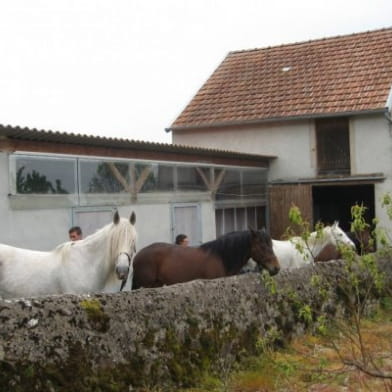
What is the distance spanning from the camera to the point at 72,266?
7.30 meters

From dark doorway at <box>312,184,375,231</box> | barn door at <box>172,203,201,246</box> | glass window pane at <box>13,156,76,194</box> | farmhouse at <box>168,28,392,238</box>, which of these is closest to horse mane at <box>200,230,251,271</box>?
glass window pane at <box>13,156,76,194</box>

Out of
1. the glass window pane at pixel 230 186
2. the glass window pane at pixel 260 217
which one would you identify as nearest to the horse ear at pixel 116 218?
the glass window pane at pixel 230 186

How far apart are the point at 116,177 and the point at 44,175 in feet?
6.25

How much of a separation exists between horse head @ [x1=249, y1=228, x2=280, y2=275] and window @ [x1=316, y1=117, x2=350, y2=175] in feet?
30.5

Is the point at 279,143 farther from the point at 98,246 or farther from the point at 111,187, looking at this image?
the point at 98,246

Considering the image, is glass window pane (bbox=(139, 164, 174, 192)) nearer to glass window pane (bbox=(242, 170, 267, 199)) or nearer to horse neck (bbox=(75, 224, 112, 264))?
glass window pane (bbox=(242, 170, 267, 199))

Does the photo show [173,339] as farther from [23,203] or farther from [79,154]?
[79,154]

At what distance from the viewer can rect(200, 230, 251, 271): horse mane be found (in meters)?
8.55

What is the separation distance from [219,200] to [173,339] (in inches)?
371

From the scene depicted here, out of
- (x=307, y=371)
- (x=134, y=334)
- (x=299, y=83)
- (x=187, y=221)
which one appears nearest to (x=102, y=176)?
(x=187, y=221)

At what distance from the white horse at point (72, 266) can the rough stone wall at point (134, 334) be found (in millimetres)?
1447

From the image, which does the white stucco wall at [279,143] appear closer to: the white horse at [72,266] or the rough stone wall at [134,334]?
the rough stone wall at [134,334]

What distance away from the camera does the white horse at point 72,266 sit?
723 centimetres

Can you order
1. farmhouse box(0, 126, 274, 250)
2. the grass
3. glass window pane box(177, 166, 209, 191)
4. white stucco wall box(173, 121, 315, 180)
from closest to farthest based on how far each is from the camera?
the grass, farmhouse box(0, 126, 274, 250), glass window pane box(177, 166, 209, 191), white stucco wall box(173, 121, 315, 180)
